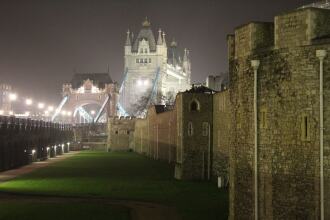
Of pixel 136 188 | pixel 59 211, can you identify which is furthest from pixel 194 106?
pixel 59 211

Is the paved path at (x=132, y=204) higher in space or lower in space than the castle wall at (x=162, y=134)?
lower

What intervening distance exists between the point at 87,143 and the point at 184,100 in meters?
73.9

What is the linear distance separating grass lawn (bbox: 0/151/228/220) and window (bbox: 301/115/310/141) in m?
9.28

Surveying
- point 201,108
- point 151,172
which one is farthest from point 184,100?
point 151,172

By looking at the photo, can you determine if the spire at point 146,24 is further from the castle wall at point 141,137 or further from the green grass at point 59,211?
the green grass at point 59,211

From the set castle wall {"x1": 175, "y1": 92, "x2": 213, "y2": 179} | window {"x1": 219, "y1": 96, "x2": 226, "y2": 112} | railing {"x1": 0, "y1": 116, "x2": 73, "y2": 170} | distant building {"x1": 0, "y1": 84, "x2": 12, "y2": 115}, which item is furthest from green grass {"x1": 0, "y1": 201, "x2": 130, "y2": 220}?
distant building {"x1": 0, "y1": 84, "x2": 12, "y2": 115}

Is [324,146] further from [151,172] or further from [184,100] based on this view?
[151,172]

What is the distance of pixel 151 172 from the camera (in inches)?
1950

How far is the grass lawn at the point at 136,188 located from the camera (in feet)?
93.2

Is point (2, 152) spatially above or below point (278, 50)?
below

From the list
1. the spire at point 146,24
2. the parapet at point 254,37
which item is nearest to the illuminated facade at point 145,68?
the spire at point 146,24

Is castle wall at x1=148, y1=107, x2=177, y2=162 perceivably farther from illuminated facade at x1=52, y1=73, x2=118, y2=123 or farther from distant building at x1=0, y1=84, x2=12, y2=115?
illuminated facade at x1=52, y1=73, x2=118, y2=123

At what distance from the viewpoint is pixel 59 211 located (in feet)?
88.7

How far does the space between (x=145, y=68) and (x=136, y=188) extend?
141538 millimetres
